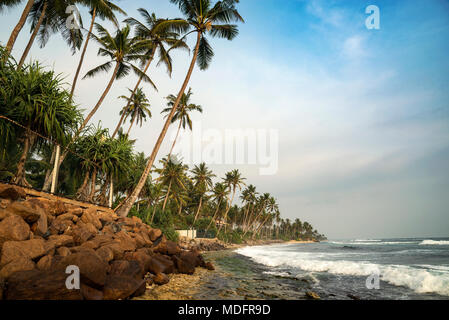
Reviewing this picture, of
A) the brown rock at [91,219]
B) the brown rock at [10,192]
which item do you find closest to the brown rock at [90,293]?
the brown rock at [10,192]

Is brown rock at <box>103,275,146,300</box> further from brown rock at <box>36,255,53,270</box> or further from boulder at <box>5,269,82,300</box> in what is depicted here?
brown rock at <box>36,255,53,270</box>

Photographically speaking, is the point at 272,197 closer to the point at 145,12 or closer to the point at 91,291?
the point at 145,12

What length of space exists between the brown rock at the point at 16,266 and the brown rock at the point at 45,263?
0.12m

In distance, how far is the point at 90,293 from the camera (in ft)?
13.2

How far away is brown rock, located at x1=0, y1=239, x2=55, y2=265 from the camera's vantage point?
407cm

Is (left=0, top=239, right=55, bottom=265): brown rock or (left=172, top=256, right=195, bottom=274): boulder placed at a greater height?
(left=0, top=239, right=55, bottom=265): brown rock

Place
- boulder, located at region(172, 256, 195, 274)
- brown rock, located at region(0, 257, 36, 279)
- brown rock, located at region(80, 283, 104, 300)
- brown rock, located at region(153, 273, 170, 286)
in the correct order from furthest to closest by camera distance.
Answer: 1. boulder, located at region(172, 256, 195, 274)
2. brown rock, located at region(153, 273, 170, 286)
3. brown rock, located at region(80, 283, 104, 300)
4. brown rock, located at region(0, 257, 36, 279)

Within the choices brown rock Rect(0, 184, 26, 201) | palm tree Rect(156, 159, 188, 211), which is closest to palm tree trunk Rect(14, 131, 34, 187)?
brown rock Rect(0, 184, 26, 201)

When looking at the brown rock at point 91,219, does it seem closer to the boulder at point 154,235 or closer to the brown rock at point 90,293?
the boulder at point 154,235

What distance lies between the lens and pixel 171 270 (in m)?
7.82

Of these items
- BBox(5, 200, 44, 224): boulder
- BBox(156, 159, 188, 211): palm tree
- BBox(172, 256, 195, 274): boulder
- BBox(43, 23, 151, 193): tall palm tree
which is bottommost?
BBox(172, 256, 195, 274): boulder

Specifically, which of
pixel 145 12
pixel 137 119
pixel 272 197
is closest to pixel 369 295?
pixel 145 12

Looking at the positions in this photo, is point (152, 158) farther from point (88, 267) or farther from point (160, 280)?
point (88, 267)

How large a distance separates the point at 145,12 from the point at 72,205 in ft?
48.2
